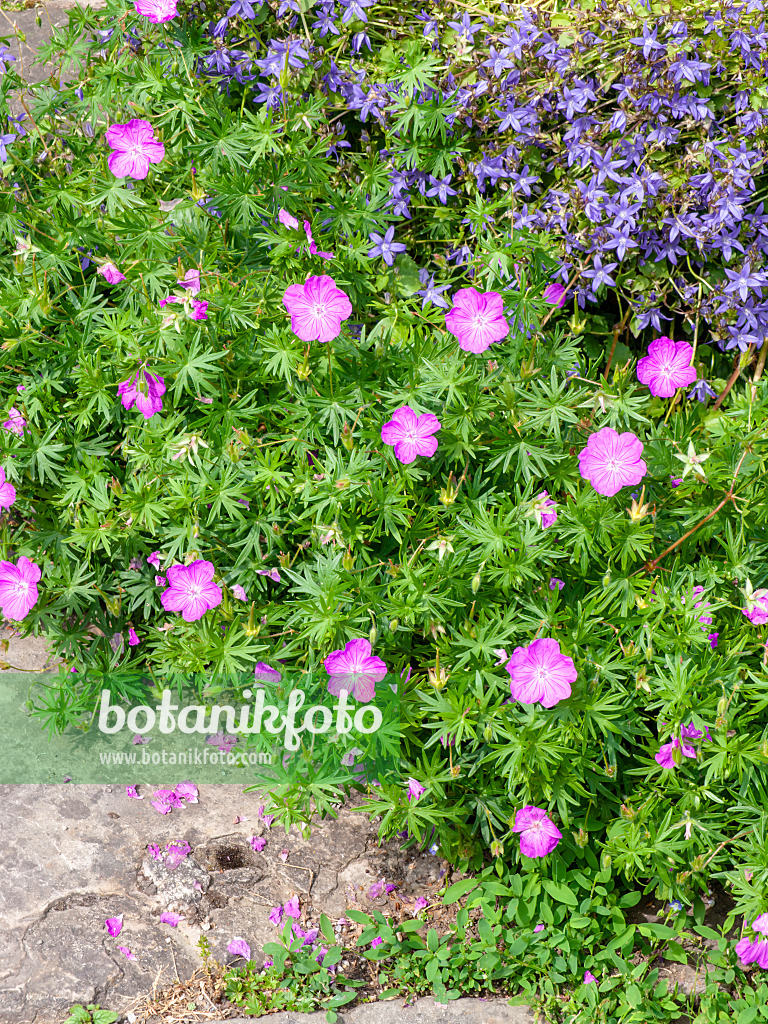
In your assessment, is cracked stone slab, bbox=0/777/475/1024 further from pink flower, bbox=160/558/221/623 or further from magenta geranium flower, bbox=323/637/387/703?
pink flower, bbox=160/558/221/623

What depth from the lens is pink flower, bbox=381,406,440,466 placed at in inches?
87.6

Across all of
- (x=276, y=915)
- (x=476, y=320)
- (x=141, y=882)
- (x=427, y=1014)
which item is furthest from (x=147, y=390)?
(x=427, y=1014)

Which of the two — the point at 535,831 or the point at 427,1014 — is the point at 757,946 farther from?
the point at 427,1014

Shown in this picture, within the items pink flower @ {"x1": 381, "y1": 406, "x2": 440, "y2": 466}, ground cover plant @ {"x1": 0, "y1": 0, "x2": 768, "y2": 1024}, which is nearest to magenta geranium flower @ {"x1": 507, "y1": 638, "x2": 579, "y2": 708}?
ground cover plant @ {"x1": 0, "y1": 0, "x2": 768, "y2": 1024}

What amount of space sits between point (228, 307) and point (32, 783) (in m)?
1.57

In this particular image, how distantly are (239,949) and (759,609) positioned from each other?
1.63 meters

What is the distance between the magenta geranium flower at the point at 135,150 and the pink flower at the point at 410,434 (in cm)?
105

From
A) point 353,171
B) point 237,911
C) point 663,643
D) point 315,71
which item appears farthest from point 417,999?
point 315,71

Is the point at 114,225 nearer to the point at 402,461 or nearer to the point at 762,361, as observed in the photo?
the point at 402,461

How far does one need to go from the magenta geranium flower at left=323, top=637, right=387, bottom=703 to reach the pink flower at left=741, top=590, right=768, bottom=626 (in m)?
0.90

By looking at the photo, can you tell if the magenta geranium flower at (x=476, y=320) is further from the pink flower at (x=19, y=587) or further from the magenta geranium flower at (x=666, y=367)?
the pink flower at (x=19, y=587)

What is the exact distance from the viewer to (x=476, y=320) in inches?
87.6

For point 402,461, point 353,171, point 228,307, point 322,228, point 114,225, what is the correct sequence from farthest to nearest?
1. point 353,171
2. point 322,228
3. point 114,225
4. point 228,307
5. point 402,461

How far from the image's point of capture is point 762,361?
322 centimetres
